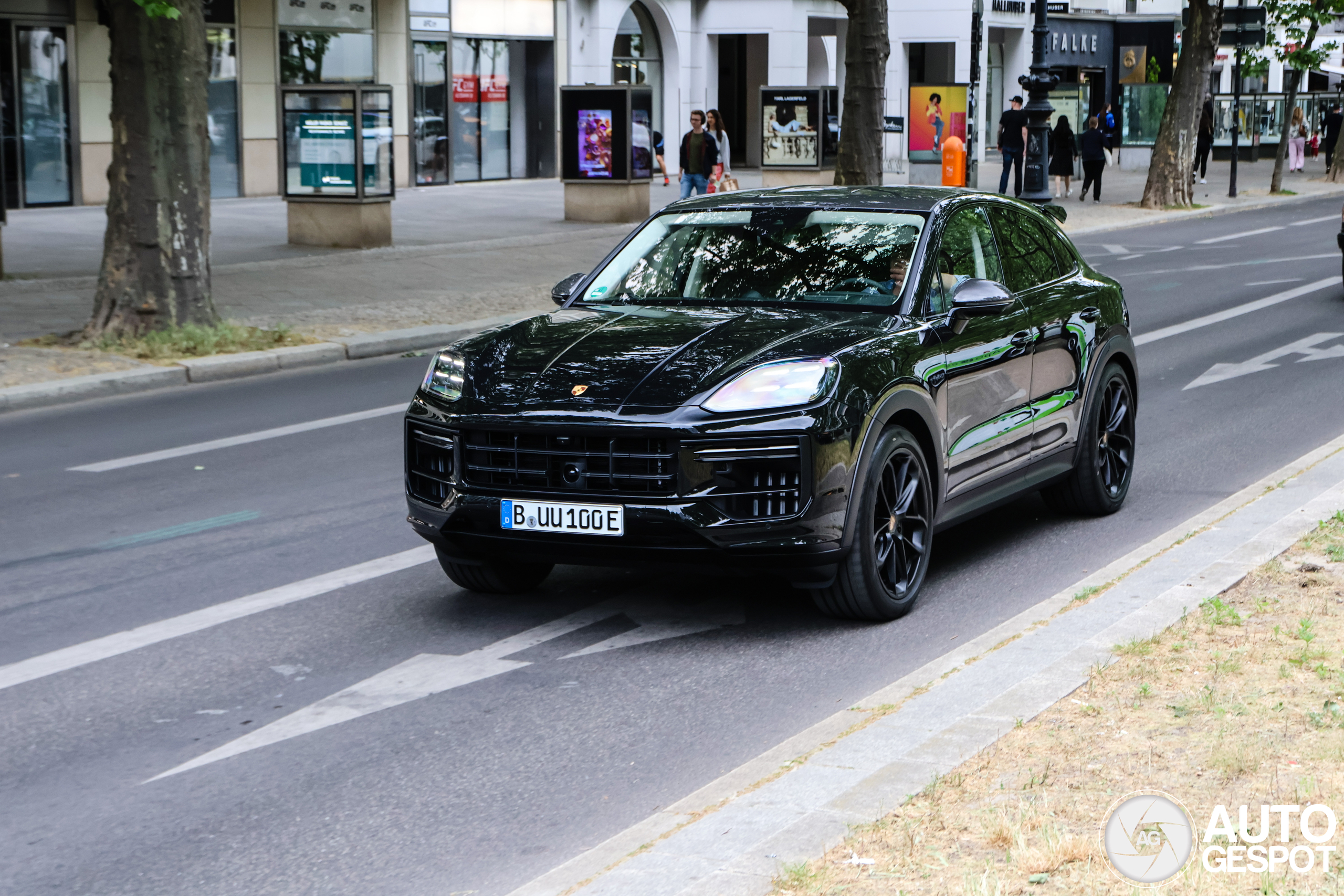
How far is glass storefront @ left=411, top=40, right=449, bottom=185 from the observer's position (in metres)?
35.4

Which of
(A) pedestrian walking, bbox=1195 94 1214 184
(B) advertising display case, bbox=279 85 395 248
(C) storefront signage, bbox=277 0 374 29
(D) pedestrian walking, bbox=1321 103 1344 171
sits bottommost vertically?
(B) advertising display case, bbox=279 85 395 248

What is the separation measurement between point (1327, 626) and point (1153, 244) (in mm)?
21591

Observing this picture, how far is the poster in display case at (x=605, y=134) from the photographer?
88.2ft

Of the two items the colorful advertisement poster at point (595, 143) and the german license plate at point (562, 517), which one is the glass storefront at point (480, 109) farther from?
the german license plate at point (562, 517)

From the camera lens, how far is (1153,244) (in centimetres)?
2633

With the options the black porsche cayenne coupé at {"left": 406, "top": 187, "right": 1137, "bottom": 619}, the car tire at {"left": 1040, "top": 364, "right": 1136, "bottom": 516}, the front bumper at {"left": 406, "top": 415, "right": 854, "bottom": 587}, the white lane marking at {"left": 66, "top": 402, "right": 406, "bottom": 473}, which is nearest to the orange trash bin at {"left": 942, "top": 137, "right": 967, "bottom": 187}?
the white lane marking at {"left": 66, "top": 402, "right": 406, "bottom": 473}

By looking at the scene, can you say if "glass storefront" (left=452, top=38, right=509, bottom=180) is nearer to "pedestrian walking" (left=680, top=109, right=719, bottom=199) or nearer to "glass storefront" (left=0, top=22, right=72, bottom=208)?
"glass storefront" (left=0, top=22, right=72, bottom=208)

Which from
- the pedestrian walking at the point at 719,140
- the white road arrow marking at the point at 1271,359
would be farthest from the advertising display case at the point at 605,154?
the white road arrow marking at the point at 1271,359

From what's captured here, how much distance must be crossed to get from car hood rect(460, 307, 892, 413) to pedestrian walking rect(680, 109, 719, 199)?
1987 cm

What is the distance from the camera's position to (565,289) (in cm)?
748

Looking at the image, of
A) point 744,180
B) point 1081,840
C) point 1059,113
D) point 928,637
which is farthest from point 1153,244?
point 1081,840

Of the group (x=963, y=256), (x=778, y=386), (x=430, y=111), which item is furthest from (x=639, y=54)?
(x=778, y=386)

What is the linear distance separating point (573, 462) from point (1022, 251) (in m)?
2.83

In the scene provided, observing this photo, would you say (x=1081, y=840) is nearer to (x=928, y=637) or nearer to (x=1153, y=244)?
(x=928, y=637)
